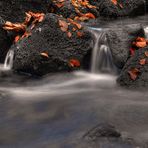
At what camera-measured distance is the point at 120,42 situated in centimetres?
823

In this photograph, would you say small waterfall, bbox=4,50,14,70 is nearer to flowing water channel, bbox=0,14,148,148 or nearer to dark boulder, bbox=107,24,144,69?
flowing water channel, bbox=0,14,148,148

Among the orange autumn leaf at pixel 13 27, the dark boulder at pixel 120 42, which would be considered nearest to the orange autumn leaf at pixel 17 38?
the orange autumn leaf at pixel 13 27

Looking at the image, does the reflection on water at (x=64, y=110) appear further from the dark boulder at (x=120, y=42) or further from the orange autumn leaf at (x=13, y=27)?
the orange autumn leaf at (x=13, y=27)

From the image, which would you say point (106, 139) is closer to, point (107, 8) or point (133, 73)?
point (133, 73)

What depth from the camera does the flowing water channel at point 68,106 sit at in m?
4.77

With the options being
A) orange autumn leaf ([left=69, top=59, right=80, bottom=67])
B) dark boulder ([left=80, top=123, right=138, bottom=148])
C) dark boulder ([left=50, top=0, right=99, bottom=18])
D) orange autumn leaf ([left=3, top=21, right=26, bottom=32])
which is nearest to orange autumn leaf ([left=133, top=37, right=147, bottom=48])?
orange autumn leaf ([left=69, top=59, right=80, bottom=67])

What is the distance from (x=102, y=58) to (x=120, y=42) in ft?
1.78

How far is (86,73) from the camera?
27.4 feet

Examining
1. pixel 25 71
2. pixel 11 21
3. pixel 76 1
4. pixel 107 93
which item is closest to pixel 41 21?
pixel 25 71

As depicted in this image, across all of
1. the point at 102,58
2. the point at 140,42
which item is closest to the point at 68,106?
the point at 102,58

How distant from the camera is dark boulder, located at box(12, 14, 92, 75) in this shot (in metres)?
8.15

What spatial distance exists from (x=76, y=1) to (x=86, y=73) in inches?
171

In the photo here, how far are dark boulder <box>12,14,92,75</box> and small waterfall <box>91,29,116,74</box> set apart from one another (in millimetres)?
180

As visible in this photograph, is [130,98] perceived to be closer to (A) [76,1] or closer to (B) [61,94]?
(B) [61,94]
